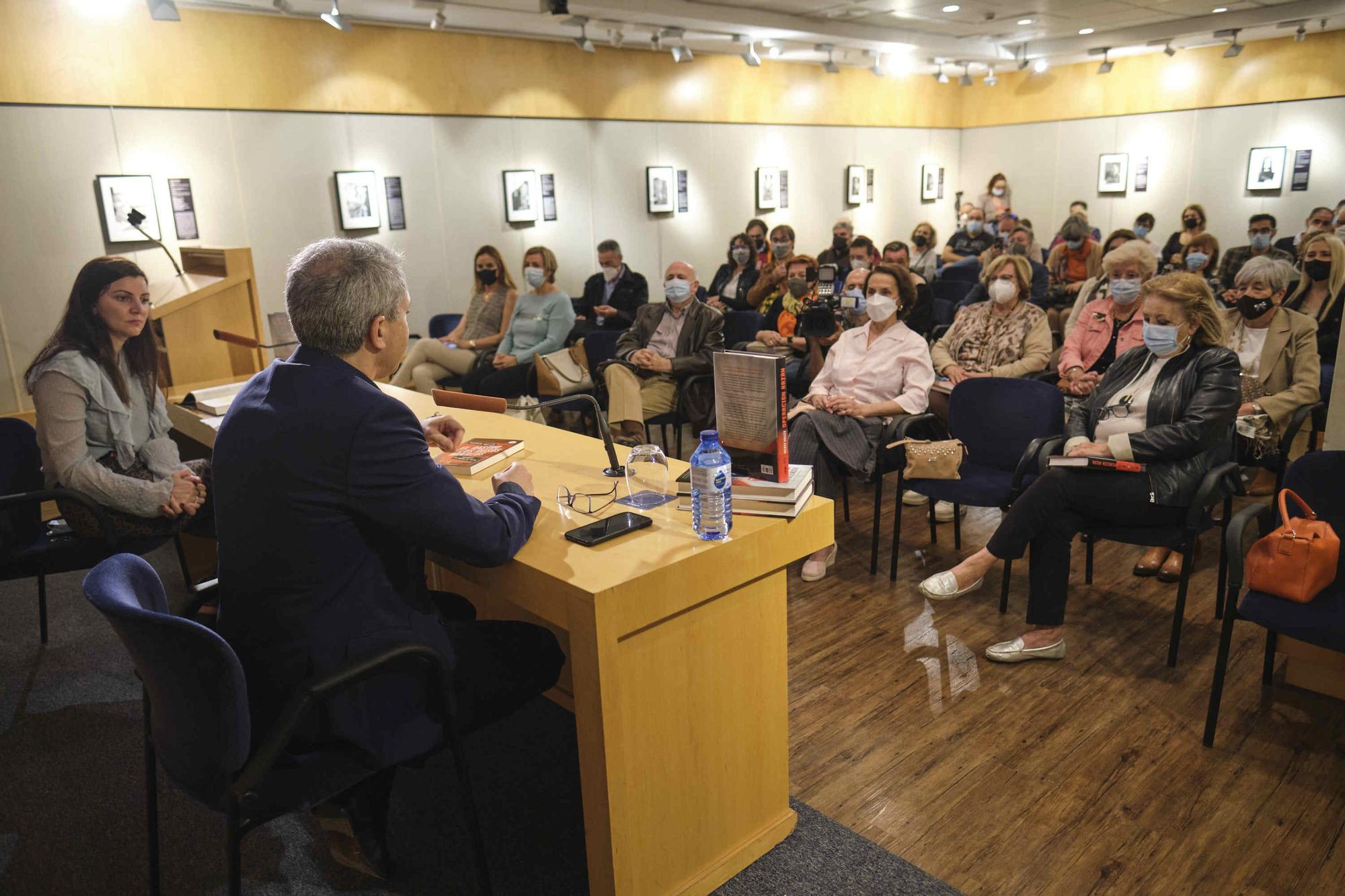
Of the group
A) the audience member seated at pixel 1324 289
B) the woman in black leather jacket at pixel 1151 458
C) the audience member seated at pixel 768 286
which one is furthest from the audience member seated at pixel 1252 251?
the woman in black leather jacket at pixel 1151 458

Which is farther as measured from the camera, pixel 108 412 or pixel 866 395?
pixel 866 395

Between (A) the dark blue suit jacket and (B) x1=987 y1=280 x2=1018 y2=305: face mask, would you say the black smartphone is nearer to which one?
(A) the dark blue suit jacket

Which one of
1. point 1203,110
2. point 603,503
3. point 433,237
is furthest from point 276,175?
point 1203,110

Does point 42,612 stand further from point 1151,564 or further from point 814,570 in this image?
point 1151,564

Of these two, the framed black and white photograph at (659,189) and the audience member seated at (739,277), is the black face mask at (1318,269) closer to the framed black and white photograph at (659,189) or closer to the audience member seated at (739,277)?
the audience member seated at (739,277)

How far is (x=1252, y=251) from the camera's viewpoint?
819 centimetres

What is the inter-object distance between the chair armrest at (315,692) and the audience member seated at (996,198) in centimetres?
1207

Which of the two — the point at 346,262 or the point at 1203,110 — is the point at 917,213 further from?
the point at 346,262

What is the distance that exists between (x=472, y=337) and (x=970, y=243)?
753 centimetres

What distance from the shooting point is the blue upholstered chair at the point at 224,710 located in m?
1.62

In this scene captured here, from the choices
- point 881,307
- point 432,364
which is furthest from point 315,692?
point 432,364

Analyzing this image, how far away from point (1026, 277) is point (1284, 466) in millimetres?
1518

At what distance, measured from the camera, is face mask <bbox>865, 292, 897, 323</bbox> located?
422cm

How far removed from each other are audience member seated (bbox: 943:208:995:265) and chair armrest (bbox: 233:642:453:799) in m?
10.8
